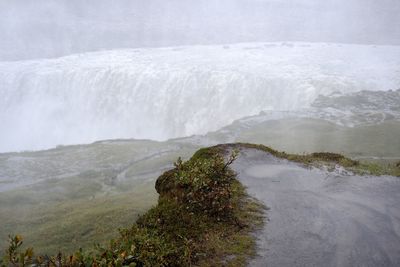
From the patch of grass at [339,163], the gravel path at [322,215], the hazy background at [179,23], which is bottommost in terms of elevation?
the gravel path at [322,215]

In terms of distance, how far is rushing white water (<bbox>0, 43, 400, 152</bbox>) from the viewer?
82.5 m

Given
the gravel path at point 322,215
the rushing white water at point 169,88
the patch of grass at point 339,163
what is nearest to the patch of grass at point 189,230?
the gravel path at point 322,215

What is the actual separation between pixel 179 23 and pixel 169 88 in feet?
207

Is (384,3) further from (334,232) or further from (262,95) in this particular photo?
(334,232)

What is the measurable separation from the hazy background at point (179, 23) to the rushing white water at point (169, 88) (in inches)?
793

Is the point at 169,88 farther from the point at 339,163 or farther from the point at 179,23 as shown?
the point at 339,163

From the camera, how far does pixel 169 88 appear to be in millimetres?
89188

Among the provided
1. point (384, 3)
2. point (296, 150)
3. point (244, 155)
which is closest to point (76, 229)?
point (244, 155)

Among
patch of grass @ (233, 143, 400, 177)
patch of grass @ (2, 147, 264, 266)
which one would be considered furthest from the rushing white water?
patch of grass @ (2, 147, 264, 266)

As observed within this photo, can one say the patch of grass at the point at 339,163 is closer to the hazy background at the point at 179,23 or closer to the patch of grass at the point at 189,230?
the patch of grass at the point at 189,230

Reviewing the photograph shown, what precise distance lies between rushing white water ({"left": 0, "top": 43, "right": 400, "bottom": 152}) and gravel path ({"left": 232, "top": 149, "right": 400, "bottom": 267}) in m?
64.0

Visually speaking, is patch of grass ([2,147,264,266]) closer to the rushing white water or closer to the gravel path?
the gravel path

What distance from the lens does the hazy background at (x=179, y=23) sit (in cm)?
12469

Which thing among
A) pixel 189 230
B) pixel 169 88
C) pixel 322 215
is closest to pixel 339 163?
pixel 322 215
